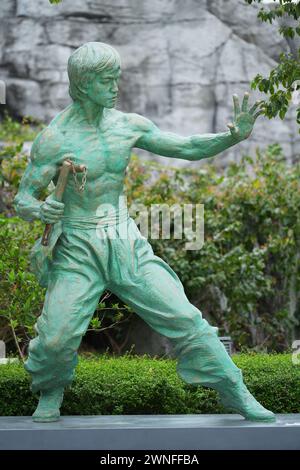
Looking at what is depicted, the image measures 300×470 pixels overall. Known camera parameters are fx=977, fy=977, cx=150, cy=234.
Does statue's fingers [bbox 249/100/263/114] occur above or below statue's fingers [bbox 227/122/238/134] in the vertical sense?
above

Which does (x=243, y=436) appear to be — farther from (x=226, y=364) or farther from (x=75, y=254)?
(x=75, y=254)

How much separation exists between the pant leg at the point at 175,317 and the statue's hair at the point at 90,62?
41.6 inches

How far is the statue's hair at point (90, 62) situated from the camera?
599 centimetres

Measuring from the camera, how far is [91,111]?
20.2 ft

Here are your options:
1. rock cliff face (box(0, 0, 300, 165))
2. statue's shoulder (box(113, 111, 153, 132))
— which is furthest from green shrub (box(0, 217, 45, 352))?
rock cliff face (box(0, 0, 300, 165))

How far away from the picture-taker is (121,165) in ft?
20.2

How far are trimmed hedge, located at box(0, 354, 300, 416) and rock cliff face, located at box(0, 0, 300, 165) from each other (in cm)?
1082

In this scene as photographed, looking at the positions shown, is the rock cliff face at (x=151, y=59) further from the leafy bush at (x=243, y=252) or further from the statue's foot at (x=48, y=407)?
the statue's foot at (x=48, y=407)

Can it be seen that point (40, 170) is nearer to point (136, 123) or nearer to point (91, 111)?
point (91, 111)

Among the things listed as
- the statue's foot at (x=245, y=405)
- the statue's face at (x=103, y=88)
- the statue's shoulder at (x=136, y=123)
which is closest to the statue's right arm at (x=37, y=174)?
the statue's face at (x=103, y=88)

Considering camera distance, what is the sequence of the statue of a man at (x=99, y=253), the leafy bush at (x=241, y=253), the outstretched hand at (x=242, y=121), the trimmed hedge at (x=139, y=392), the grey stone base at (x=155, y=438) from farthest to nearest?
1. the leafy bush at (x=241, y=253)
2. the trimmed hedge at (x=139, y=392)
3. the outstretched hand at (x=242, y=121)
4. the statue of a man at (x=99, y=253)
5. the grey stone base at (x=155, y=438)

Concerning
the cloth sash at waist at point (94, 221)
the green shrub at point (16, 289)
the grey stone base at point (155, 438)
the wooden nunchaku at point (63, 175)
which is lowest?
the grey stone base at point (155, 438)

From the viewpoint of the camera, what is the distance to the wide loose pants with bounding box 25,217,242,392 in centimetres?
590

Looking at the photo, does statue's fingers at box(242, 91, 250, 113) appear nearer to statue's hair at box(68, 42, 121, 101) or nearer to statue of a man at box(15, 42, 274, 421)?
statue of a man at box(15, 42, 274, 421)
